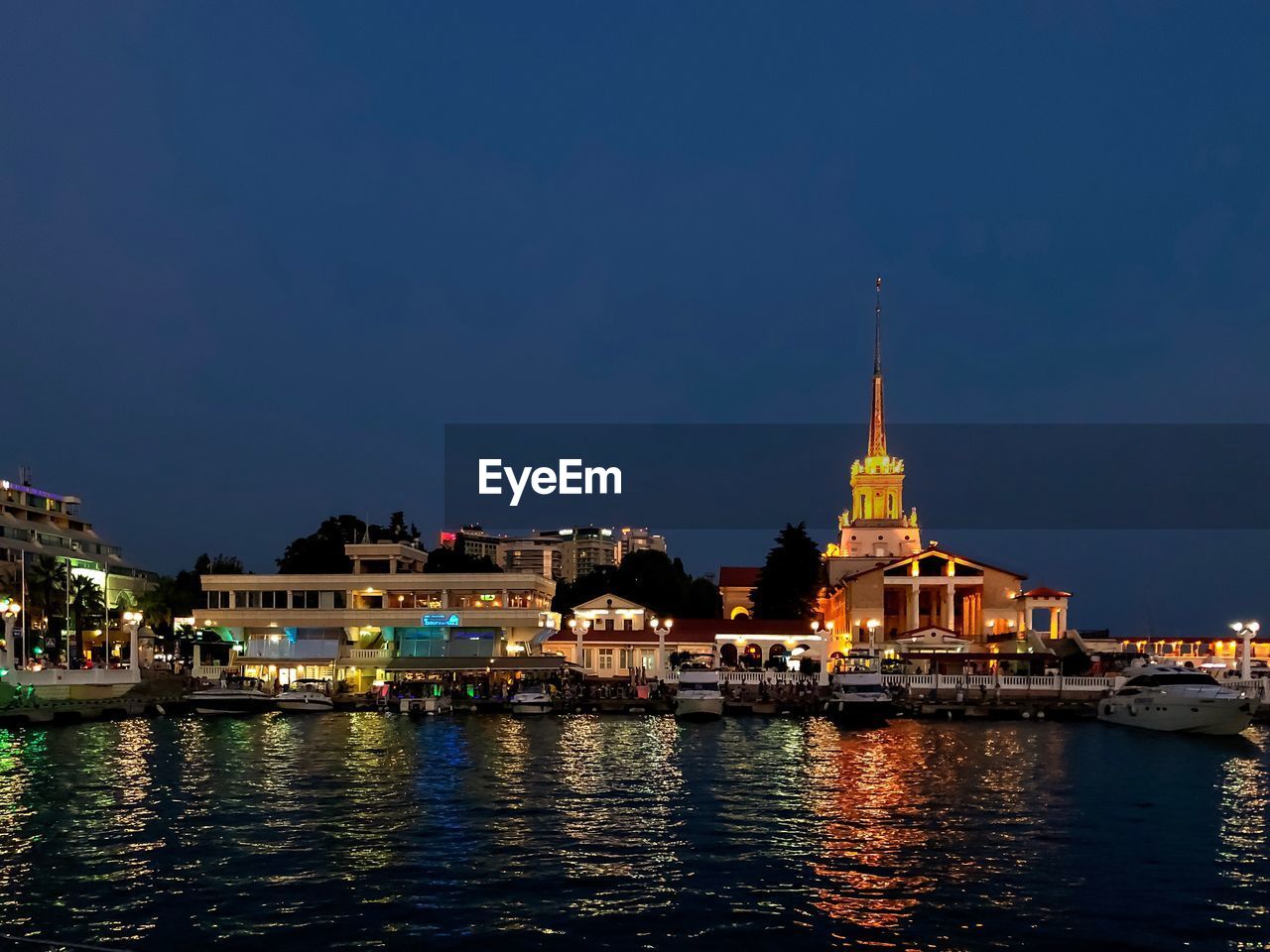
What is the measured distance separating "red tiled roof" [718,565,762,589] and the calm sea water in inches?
3229

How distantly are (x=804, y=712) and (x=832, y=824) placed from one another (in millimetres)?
44195

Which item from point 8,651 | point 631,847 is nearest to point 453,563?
point 8,651

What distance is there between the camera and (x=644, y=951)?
21.4 metres

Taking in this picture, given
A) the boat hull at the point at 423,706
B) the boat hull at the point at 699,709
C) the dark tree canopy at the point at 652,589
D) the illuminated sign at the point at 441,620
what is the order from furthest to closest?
the dark tree canopy at the point at 652,589 < the illuminated sign at the point at 441,620 < the boat hull at the point at 423,706 < the boat hull at the point at 699,709

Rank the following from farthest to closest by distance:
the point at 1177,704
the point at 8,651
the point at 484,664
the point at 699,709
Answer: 1. the point at 484,664
2. the point at 8,651
3. the point at 699,709
4. the point at 1177,704

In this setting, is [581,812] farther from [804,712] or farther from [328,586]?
[328,586]

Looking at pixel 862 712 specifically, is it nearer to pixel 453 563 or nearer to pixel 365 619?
pixel 365 619

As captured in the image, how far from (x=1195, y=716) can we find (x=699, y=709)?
2682 cm

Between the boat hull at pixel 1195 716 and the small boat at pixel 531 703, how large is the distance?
114ft

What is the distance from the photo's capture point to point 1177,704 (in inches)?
2517

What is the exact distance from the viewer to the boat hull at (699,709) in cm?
7088

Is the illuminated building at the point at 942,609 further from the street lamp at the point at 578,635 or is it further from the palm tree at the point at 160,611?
the palm tree at the point at 160,611

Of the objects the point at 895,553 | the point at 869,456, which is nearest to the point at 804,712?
the point at 895,553

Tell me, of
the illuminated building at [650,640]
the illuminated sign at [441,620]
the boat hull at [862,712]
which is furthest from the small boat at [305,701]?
the boat hull at [862,712]
